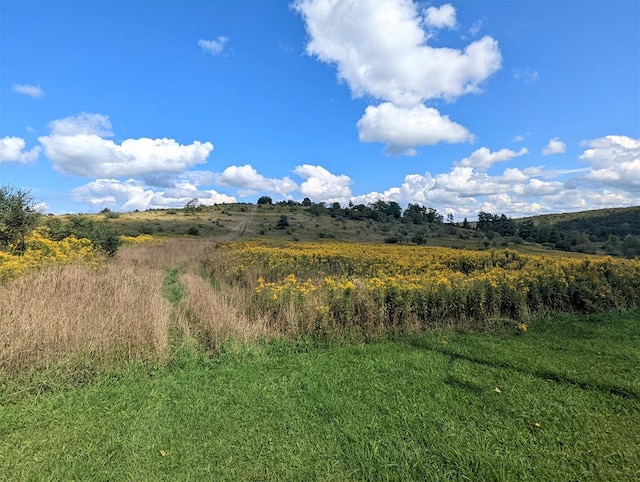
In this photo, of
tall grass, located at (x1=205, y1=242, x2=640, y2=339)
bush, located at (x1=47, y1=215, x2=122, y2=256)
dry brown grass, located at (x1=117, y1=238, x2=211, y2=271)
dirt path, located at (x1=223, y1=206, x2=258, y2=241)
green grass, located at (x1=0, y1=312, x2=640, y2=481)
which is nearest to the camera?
green grass, located at (x1=0, y1=312, x2=640, y2=481)

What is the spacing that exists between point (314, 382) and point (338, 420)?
934 mm

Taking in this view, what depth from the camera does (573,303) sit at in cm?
876

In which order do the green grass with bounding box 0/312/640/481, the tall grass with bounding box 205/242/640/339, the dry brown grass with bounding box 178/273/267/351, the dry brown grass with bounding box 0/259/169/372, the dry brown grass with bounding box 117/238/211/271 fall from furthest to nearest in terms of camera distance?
the dry brown grass with bounding box 117/238/211/271 < the tall grass with bounding box 205/242/640/339 < the dry brown grass with bounding box 178/273/267/351 < the dry brown grass with bounding box 0/259/169/372 < the green grass with bounding box 0/312/640/481

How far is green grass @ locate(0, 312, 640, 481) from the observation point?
9.54 ft

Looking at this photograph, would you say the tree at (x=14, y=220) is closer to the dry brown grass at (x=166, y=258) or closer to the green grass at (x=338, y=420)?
the dry brown grass at (x=166, y=258)

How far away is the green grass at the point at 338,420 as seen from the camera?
291 cm

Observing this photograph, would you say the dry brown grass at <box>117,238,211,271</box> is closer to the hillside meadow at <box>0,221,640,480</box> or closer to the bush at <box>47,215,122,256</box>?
the bush at <box>47,215,122,256</box>

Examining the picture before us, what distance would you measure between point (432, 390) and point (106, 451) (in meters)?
3.54

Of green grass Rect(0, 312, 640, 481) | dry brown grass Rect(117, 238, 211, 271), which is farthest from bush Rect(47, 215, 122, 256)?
green grass Rect(0, 312, 640, 481)

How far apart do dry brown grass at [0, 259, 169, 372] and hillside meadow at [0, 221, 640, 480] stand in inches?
1.0

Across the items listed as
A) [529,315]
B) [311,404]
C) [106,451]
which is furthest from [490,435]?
[529,315]

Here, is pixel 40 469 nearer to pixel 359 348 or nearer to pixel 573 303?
pixel 359 348

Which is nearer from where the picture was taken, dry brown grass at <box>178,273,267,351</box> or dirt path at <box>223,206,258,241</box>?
dry brown grass at <box>178,273,267,351</box>

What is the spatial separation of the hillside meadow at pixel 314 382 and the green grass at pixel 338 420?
20 millimetres
